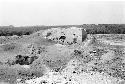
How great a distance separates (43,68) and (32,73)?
119 cm

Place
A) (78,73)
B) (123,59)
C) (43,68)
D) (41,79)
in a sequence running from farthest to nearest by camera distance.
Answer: (123,59) < (43,68) < (78,73) < (41,79)

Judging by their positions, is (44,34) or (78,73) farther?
(44,34)

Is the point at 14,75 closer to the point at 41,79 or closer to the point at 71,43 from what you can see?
the point at 41,79

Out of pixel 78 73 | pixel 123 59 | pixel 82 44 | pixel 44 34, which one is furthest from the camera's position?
pixel 44 34

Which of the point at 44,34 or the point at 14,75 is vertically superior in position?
the point at 44,34

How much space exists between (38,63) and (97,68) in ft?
13.6

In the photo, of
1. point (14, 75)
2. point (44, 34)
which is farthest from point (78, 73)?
point (44, 34)

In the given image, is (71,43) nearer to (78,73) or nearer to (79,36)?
(79,36)

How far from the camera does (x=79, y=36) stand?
24531 mm

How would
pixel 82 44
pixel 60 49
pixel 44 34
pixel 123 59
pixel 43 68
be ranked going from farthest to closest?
pixel 44 34 < pixel 82 44 < pixel 60 49 < pixel 123 59 < pixel 43 68

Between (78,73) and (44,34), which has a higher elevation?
(44,34)

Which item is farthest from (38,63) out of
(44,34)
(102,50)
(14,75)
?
(44,34)

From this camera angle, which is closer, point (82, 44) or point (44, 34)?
point (82, 44)

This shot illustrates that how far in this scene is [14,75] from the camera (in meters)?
16.3
